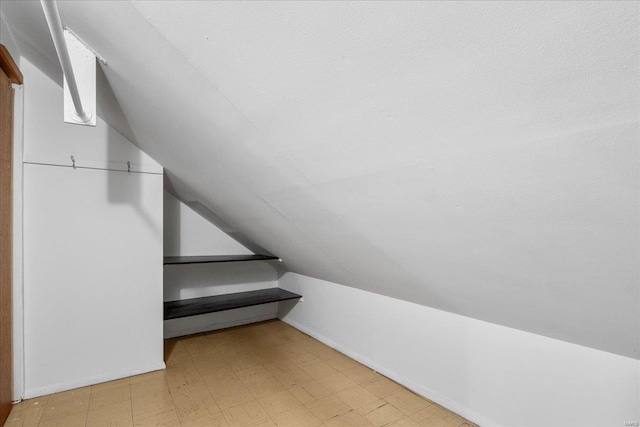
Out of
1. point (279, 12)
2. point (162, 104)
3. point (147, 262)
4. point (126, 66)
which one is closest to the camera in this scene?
point (279, 12)

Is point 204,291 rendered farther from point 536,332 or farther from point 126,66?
point 536,332

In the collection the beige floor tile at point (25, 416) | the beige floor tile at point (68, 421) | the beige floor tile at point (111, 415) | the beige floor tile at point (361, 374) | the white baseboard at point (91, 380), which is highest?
the white baseboard at point (91, 380)

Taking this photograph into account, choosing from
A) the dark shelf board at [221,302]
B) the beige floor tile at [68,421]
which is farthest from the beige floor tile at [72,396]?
the dark shelf board at [221,302]

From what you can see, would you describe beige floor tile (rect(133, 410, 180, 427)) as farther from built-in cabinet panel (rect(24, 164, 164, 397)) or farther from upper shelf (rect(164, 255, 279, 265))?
upper shelf (rect(164, 255, 279, 265))

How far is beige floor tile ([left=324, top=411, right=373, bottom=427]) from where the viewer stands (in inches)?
71.2

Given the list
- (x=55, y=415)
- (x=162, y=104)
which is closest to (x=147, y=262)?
(x=55, y=415)

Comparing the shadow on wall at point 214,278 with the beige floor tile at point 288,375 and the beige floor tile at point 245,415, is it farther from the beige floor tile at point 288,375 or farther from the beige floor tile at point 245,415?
the beige floor tile at point 245,415

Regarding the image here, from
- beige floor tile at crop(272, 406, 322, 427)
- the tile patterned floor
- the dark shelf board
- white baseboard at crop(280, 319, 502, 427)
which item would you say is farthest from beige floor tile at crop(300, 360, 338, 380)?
the dark shelf board

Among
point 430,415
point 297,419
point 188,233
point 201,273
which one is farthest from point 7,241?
point 430,415

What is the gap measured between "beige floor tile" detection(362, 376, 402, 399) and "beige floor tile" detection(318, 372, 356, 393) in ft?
0.41

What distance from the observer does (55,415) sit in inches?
73.2

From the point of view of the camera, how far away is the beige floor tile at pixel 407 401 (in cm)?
196

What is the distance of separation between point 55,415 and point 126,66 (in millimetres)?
2096

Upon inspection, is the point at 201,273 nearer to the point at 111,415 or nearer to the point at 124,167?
the point at 124,167
